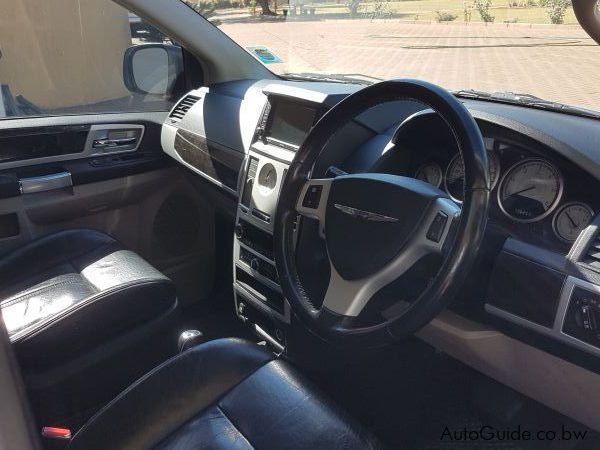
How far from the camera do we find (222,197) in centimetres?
246

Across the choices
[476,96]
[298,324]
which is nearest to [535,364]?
[298,324]

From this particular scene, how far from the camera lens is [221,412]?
4.53 ft

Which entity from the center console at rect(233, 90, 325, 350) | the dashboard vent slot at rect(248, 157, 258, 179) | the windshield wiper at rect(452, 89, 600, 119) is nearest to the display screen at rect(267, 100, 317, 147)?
the center console at rect(233, 90, 325, 350)

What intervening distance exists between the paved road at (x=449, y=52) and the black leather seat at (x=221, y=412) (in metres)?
1.02

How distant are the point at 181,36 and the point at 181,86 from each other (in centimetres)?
48

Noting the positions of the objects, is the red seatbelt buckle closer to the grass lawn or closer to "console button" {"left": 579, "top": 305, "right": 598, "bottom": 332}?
"console button" {"left": 579, "top": 305, "right": 598, "bottom": 332}

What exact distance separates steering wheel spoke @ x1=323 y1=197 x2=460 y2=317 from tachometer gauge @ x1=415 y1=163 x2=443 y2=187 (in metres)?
0.44

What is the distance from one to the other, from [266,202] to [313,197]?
0.43 meters

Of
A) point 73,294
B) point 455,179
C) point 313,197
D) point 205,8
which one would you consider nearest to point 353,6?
point 205,8

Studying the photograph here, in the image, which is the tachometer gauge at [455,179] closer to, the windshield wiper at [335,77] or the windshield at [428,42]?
the windshield at [428,42]

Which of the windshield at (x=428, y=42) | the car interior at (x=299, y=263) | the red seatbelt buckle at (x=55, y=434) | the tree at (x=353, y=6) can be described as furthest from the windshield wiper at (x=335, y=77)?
the red seatbelt buckle at (x=55, y=434)

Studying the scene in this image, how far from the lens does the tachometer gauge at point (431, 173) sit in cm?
171

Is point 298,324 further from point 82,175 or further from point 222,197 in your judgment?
point 82,175

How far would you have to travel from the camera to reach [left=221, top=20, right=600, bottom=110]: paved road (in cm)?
193
